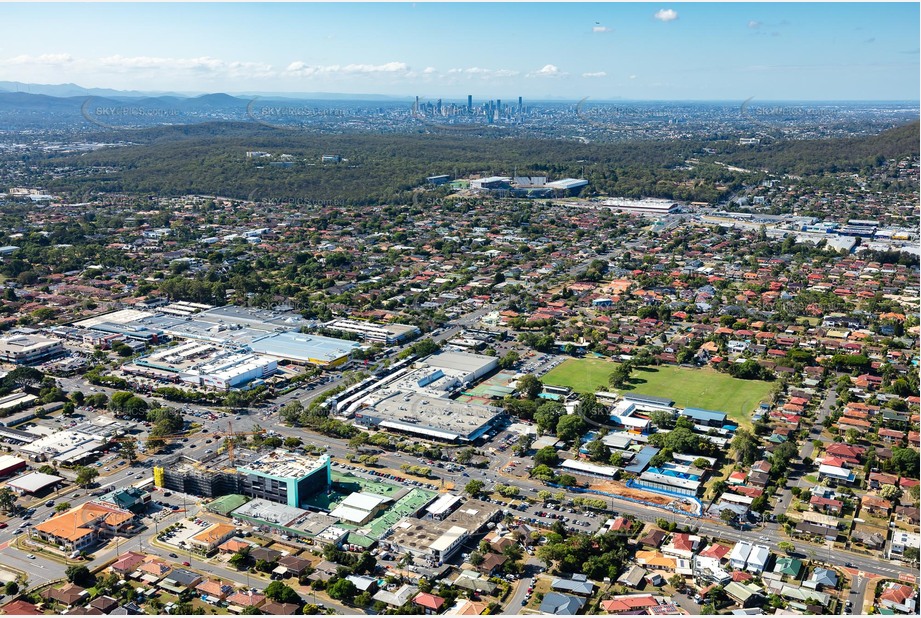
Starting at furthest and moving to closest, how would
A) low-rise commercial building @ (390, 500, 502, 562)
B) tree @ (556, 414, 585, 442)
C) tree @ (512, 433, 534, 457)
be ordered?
tree @ (556, 414, 585, 442) → tree @ (512, 433, 534, 457) → low-rise commercial building @ (390, 500, 502, 562)

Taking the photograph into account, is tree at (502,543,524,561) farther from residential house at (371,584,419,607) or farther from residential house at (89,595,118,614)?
residential house at (89,595,118,614)

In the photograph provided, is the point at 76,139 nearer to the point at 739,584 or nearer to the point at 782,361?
the point at 782,361

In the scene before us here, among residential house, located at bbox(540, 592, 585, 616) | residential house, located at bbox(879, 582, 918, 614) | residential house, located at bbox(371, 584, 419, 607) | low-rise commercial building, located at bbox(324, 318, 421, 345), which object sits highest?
low-rise commercial building, located at bbox(324, 318, 421, 345)

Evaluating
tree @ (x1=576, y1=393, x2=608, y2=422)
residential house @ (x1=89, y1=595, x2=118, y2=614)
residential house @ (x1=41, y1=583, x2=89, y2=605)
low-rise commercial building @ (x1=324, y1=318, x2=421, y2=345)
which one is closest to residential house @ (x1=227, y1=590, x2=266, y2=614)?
residential house @ (x1=89, y1=595, x2=118, y2=614)

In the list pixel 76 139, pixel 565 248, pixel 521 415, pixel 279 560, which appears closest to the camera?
pixel 279 560

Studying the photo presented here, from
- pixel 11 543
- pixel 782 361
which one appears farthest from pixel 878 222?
pixel 11 543

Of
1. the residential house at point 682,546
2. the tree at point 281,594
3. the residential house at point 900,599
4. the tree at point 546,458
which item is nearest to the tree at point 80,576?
the tree at point 281,594
